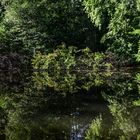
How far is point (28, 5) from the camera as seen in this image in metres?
27.8

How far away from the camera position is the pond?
8688 mm

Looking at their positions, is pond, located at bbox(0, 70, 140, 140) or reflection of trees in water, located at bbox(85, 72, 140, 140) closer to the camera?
reflection of trees in water, located at bbox(85, 72, 140, 140)

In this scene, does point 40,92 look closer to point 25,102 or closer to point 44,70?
point 25,102

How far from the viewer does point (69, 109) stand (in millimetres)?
11727

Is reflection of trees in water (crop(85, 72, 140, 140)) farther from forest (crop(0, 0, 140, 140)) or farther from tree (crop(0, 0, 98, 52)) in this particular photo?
tree (crop(0, 0, 98, 52))

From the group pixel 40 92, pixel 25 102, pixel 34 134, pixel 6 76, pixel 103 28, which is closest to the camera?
pixel 34 134

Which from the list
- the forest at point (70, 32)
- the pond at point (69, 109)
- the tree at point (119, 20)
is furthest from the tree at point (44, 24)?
the pond at point (69, 109)

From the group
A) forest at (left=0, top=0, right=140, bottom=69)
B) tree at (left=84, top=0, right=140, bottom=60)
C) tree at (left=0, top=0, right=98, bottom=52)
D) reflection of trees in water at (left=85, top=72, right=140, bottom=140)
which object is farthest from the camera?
tree at (left=0, top=0, right=98, bottom=52)

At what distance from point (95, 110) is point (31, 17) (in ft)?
56.9

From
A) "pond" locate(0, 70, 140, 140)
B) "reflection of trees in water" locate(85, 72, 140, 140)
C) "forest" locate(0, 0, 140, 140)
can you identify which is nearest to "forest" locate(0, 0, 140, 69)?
"forest" locate(0, 0, 140, 140)

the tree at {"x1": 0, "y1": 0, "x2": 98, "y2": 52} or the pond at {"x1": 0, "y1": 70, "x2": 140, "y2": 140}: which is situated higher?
the tree at {"x1": 0, "y1": 0, "x2": 98, "y2": 52}

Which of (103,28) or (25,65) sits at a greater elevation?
(103,28)

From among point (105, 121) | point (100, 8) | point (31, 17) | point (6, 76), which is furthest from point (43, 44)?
point (105, 121)

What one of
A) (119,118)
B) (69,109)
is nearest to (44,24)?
(69,109)
